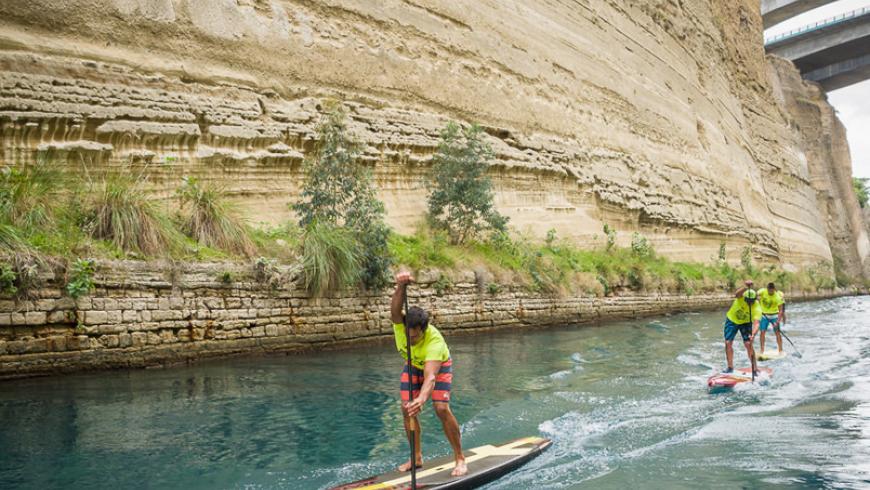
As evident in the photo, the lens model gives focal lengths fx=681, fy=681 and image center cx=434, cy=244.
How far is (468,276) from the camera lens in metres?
15.4

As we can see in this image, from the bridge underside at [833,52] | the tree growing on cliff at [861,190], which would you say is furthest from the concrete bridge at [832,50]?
the tree growing on cliff at [861,190]

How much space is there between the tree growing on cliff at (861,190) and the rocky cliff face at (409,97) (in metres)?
34.2

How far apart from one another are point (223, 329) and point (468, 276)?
20.7 feet

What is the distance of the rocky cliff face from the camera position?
1269 cm

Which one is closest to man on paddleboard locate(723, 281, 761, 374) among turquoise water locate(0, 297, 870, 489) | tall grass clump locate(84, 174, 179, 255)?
turquoise water locate(0, 297, 870, 489)

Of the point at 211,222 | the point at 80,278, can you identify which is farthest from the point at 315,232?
the point at 80,278

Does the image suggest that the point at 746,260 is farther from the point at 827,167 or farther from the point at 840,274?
the point at 827,167

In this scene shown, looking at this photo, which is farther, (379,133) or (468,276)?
(379,133)

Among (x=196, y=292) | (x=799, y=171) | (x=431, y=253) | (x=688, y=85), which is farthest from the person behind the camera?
(x=799, y=171)

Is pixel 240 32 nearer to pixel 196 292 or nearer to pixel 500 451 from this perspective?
pixel 196 292

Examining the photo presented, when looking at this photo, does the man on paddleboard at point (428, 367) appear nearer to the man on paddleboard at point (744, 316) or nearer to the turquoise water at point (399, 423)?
the turquoise water at point (399, 423)

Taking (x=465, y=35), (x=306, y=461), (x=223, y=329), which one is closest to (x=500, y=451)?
(x=306, y=461)

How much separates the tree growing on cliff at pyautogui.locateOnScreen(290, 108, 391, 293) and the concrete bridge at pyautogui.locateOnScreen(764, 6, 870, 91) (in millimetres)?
51806

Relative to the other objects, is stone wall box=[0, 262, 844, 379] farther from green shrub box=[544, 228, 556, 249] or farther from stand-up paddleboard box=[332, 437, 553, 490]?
green shrub box=[544, 228, 556, 249]
